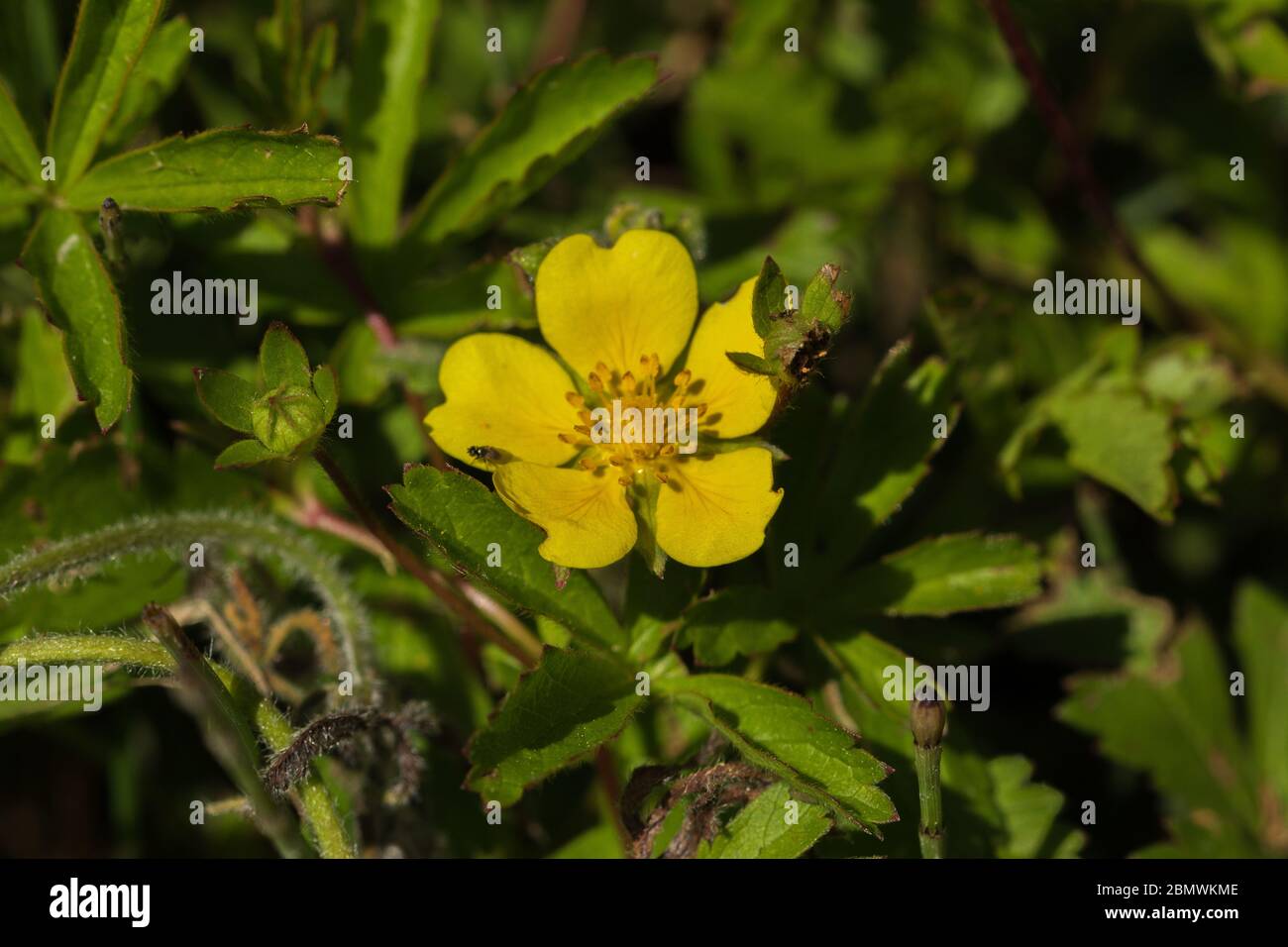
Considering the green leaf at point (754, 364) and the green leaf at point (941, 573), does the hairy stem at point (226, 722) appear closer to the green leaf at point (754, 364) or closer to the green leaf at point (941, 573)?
the green leaf at point (754, 364)

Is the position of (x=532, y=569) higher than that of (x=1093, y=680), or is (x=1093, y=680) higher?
(x=532, y=569)

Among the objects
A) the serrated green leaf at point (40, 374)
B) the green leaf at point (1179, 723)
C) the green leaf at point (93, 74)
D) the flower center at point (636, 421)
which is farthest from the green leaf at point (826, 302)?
the serrated green leaf at point (40, 374)

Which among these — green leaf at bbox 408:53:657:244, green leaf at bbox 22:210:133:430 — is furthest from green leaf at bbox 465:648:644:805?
green leaf at bbox 408:53:657:244

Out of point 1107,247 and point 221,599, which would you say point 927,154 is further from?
point 221,599

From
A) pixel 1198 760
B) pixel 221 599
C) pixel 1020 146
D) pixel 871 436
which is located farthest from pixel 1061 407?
pixel 221 599

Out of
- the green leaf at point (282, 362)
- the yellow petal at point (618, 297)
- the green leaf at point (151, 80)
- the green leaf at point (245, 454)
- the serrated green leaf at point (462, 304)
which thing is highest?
the green leaf at point (151, 80)

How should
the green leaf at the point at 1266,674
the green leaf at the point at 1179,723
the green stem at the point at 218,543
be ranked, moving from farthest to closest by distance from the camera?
the green leaf at the point at 1266,674, the green leaf at the point at 1179,723, the green stem at the point at 218,543
